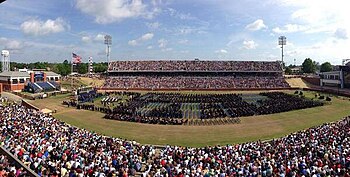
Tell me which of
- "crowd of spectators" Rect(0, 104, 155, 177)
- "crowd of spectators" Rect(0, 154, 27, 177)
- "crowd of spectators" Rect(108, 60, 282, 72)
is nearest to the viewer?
"crowd of spectators" Rect(0, 154, 27, 177)

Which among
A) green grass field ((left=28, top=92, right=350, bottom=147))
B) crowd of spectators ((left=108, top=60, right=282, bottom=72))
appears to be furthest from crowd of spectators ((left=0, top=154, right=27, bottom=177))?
crowd of spectators ((left=108, top=60, right=282, bottom=72))

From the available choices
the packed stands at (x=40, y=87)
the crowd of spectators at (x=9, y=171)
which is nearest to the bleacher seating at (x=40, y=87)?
the packed stands at (x=40, y=87)

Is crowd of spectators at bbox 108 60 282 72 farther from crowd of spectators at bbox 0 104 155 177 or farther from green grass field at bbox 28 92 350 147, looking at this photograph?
crowd of spectators at bbox 0 104 155 177

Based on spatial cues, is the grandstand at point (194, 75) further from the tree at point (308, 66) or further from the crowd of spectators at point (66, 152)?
the crowd of spectators at point (66, 152)

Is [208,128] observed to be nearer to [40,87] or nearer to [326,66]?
[40,87]

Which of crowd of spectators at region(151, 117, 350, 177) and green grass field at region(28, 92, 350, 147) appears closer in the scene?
crowd of spectators at region(151, 117, 350, 177)

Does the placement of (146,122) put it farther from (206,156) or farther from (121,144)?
(206,156)

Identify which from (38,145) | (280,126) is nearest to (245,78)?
(280,126)
